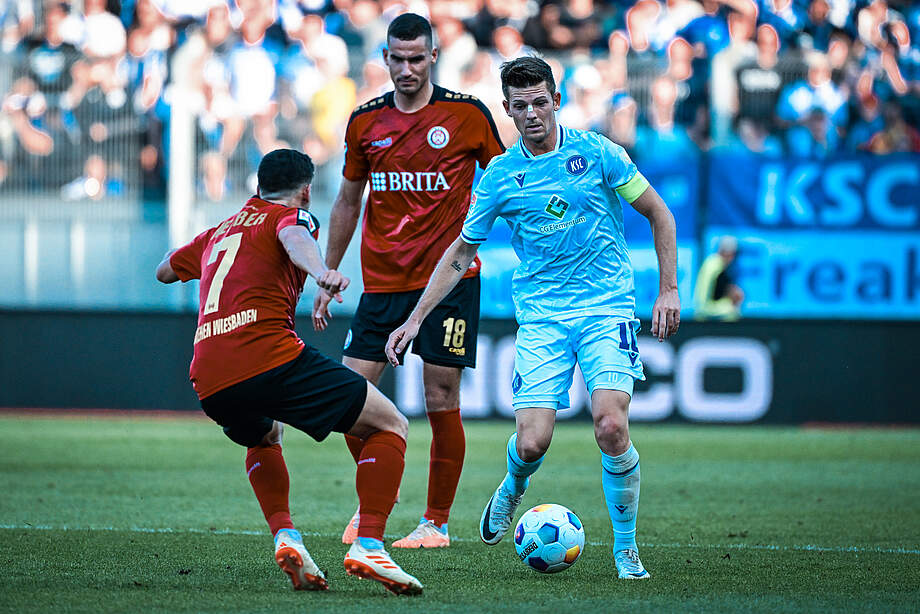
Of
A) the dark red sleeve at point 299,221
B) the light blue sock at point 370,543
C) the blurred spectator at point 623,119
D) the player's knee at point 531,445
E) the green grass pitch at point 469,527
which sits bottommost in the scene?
the green grass pitch at point 469,527

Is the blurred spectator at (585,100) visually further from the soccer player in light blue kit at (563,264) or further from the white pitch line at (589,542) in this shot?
the soccer player in light blue kit at (563,264)

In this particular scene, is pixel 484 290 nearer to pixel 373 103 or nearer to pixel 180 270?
pixel 373 103

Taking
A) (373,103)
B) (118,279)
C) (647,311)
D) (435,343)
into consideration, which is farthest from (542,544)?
(118,279)

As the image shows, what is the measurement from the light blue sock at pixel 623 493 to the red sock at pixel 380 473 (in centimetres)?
93

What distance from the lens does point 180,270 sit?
516cm

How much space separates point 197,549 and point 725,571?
2.33 m

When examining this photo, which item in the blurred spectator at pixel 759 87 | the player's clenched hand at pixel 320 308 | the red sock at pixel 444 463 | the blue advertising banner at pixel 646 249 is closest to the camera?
the player's clenched hand at pixel 320 308

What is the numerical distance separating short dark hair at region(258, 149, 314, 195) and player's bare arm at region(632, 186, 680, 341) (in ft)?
4.59

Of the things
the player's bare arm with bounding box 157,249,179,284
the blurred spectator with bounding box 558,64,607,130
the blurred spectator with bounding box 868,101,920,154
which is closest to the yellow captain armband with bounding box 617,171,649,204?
the player's bare arm with bounding box 157,249,179,284

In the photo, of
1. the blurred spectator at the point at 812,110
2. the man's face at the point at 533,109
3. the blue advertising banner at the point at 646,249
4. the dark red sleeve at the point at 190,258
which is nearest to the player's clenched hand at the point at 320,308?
the dark red sleeve at the point at 190,258

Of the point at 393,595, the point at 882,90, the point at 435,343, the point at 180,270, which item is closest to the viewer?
the point at 393,595

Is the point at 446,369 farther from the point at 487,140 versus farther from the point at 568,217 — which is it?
the point at 568,217

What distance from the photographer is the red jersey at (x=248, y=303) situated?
15.6 ft

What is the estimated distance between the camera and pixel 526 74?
17.3 feet
